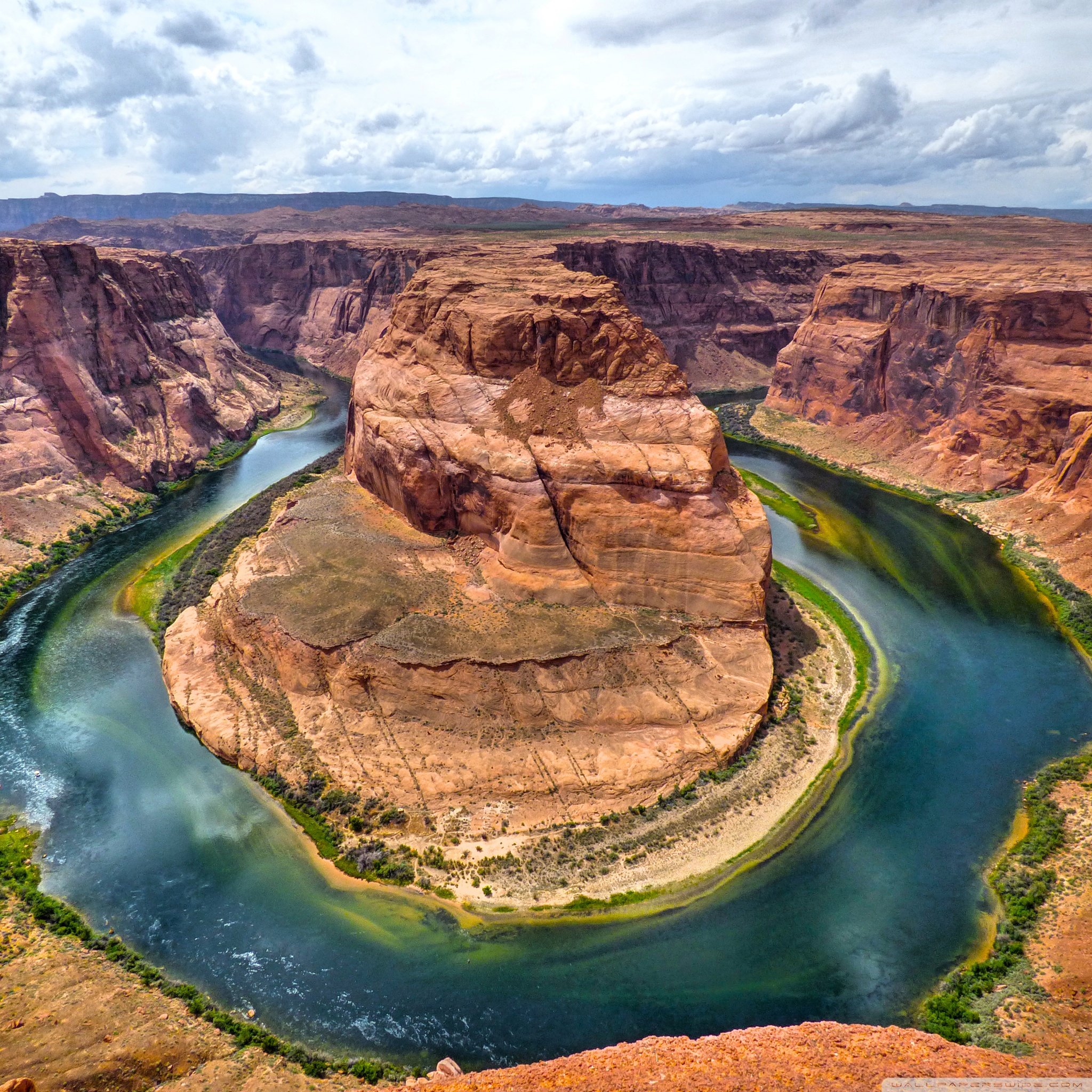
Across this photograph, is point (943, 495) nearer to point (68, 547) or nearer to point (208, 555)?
point (208, 555)

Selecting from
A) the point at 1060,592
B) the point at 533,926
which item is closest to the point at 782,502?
the point at 1060,592

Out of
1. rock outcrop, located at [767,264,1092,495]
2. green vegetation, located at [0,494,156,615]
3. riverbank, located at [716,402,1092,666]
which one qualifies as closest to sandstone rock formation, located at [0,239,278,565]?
green vegetation, located at [0,494,156,615]

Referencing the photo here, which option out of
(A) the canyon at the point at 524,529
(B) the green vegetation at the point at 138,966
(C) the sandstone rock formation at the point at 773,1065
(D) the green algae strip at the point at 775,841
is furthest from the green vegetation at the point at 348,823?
(C) the sandstone rock formation at the point at 773,1065

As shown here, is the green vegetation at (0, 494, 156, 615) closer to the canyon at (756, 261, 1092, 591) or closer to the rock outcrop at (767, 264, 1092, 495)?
the canyon at (756, 261, 1092, 591)

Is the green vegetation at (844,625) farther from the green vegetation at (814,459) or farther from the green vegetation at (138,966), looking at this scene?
the green vegetation at (138,966)

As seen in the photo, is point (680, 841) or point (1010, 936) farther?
point (680, 841)

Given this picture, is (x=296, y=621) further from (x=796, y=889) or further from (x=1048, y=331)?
(x=1048, y=331)
